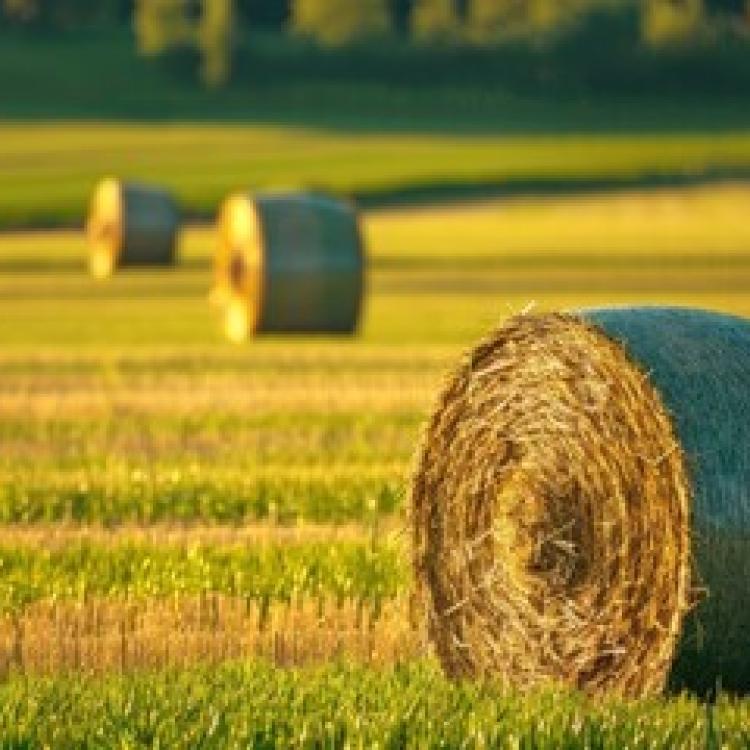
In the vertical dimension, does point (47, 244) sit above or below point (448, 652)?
below

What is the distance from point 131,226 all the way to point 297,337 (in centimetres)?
1673

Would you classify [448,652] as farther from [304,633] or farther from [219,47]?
[219,47]

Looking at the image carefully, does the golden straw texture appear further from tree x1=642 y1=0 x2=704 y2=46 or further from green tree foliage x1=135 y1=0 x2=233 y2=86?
green tree foliage x1=135 y1=0 x2=233 y2=86

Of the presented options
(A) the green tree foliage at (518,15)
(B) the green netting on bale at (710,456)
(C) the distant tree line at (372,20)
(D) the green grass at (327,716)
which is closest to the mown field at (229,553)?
(D) the green grass at (327,716)

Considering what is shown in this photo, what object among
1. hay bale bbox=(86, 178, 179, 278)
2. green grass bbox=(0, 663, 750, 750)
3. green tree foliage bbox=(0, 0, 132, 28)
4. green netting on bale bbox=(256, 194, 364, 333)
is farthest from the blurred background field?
hay bale bbox=(86, 178, 179, 278)

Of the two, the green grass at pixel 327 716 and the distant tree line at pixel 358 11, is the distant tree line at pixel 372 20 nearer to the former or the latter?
the distant tree line at pixel 358 11

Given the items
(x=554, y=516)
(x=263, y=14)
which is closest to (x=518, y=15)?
(x=263, y=14)

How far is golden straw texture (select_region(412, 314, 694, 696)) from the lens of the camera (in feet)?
35.0

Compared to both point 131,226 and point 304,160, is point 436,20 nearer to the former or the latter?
point 304,160

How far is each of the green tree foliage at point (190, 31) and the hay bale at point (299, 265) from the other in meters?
A: 71.9

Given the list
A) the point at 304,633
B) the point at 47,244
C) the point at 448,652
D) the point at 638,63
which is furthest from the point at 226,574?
the point at 638,63

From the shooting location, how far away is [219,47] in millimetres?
105250

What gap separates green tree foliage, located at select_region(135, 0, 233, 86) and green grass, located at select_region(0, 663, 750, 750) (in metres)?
94.5

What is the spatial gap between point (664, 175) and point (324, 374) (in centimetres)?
5108
